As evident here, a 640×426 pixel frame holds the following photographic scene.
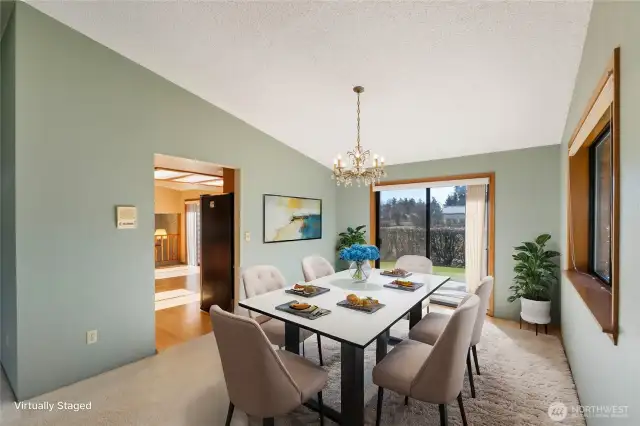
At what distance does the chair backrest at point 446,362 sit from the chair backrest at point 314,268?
5.49 ft

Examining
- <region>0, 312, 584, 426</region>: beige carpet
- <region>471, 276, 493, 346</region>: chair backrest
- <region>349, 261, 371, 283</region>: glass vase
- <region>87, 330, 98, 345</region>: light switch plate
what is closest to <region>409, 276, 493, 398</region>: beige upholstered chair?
<region>471, 276, 493, 346</region>: chair backrest

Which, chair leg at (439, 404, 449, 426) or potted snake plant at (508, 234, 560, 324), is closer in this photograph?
chair leg at (439, 404, 449, 426)

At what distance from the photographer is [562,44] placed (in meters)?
1.93

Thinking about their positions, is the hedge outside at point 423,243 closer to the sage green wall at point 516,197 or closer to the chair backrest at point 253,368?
the sage green wall at point 516,197

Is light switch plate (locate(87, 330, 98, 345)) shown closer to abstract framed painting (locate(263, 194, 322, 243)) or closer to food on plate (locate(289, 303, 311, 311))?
food on plate (locate(289, 303, 311, 311))

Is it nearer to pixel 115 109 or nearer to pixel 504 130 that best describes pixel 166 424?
pixel 115 109

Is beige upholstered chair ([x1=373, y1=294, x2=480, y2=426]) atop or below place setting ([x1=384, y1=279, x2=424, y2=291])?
below

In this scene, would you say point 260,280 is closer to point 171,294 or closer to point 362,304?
point 362,304

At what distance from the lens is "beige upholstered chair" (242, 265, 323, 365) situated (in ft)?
7.77

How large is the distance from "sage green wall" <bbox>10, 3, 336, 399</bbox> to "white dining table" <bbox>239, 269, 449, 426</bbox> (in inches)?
57.9

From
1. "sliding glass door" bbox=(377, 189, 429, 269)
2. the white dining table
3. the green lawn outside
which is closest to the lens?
the white dining table

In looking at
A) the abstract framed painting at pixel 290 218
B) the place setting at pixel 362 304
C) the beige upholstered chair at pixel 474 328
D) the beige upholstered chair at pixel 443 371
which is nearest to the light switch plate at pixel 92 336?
the abstract framed painting at pixel 290 218
